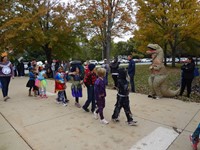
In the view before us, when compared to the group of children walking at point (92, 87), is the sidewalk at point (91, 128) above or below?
below

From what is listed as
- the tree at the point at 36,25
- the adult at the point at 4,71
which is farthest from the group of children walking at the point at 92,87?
the tree at the point at 36,25

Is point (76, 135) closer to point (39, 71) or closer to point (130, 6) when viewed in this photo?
point (39, 71)

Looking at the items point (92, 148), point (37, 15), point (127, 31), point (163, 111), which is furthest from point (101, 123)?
point (127, 31)

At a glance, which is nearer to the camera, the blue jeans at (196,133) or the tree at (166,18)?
the blue jeans at (196,133)

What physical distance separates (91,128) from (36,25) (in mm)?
13732

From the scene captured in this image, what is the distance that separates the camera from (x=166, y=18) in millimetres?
18766

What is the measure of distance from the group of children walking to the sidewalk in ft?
0.77

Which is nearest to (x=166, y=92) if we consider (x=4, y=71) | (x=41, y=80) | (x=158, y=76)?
(x=158, y=76)

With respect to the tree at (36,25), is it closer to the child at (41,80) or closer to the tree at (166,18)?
the tree at (166,18)

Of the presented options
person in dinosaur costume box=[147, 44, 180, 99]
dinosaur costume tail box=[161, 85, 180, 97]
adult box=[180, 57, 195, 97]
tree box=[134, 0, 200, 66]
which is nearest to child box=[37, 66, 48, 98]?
person in dinosaur costume box=[147, 44, 180, 99]

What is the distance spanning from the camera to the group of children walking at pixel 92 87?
4078mm

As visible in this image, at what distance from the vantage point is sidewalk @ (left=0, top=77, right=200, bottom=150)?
10.6ft

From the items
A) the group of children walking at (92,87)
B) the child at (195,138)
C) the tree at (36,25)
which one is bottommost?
the child at (195,138)

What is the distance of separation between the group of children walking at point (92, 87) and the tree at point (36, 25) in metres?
8.57
